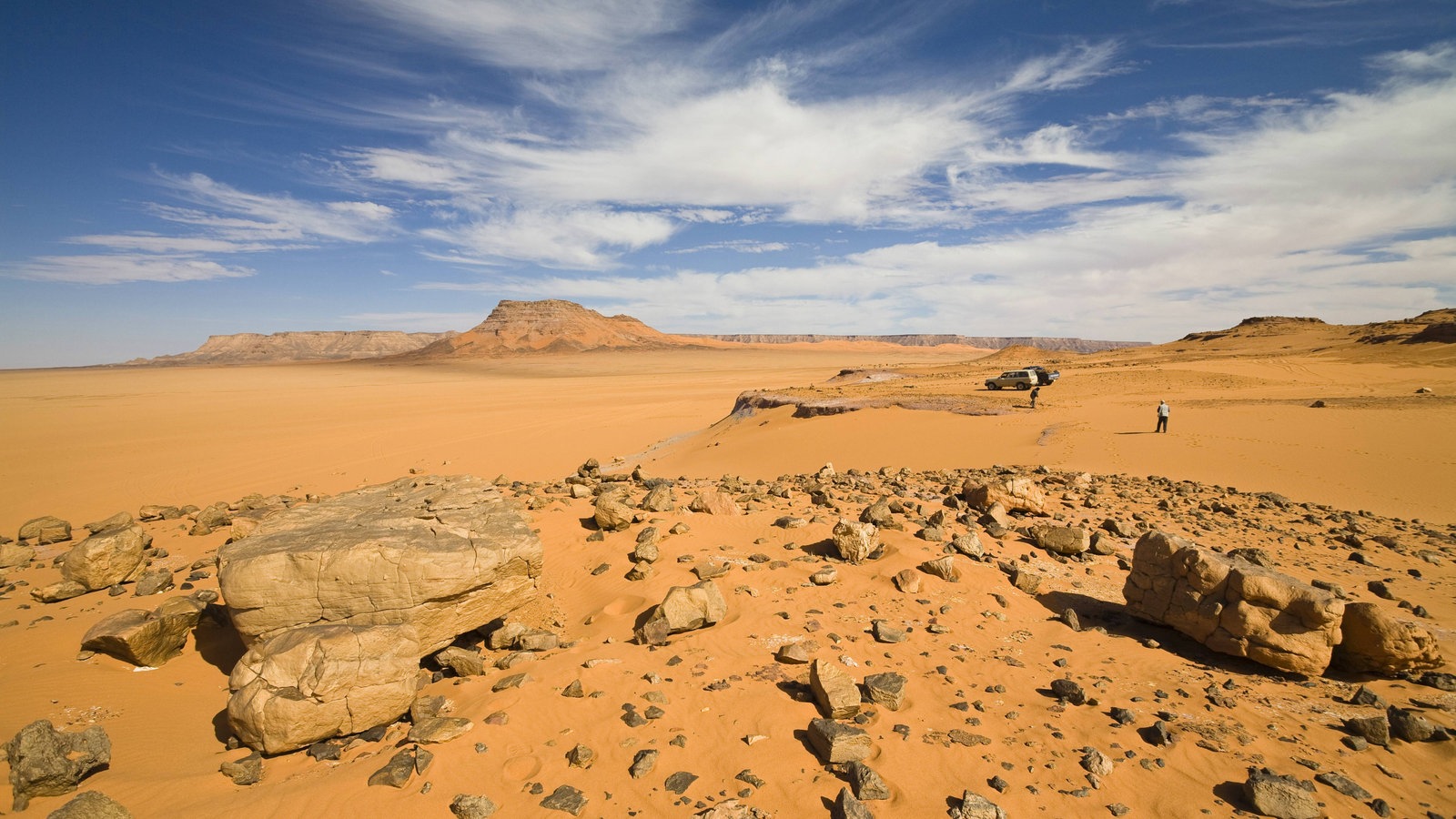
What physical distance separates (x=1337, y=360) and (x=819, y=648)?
47.3 meters

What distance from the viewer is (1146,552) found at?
588 cm

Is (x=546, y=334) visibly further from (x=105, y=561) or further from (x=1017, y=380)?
(x=105, y=561)

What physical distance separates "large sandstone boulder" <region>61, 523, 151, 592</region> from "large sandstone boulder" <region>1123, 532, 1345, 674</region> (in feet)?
39.6

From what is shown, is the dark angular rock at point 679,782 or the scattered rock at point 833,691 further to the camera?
the scattered rock at point 833,691

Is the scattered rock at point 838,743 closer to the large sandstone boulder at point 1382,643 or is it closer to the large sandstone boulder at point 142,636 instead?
the large sandstone boulder at point 1382,643

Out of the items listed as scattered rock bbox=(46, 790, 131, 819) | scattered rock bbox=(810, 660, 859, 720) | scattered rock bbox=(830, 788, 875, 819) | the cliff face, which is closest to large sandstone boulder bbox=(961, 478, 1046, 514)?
scattered rock bbox=(810, 660, 859, 720)

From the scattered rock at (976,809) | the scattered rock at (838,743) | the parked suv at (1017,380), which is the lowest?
the scattered rock at (976,809)

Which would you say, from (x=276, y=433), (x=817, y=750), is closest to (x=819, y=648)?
(x=817, y=750)

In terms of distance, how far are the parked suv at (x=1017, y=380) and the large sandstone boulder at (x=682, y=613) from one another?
24.9 m

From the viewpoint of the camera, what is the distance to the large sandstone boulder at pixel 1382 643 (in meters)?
4.57

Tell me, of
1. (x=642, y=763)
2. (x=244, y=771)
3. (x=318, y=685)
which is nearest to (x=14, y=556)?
(x=244, y=771)

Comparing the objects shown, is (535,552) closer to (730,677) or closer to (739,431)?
(730,677)

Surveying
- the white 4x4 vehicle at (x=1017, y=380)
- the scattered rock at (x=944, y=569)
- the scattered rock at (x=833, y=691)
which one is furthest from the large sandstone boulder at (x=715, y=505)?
the white 4x4 vehicle at (x=1017, y=380)

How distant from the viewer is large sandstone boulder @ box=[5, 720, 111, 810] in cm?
388
